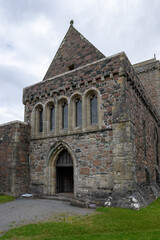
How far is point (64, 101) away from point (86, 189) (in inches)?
209

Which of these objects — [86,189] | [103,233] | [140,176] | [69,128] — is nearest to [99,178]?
[86,189]

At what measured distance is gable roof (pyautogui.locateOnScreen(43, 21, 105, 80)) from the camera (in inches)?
499

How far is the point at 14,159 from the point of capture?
12.1 metres

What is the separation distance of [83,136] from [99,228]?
17.9ft

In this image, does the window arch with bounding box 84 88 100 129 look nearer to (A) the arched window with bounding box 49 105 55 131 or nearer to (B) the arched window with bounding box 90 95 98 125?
(B) the arched window with bounding box 90 95 98 125

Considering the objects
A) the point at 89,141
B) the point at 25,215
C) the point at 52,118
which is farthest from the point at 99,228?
Result: the point at 52,118

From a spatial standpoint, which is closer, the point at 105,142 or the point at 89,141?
the point at 105,142

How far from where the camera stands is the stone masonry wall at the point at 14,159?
11.9 m

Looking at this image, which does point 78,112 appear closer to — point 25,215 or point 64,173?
point 64,173

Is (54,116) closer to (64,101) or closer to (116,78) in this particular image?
(64,101)

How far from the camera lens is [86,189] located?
32.8 feet

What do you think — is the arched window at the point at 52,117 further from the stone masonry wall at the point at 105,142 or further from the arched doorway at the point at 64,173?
the arched doorway at the point at 64,173

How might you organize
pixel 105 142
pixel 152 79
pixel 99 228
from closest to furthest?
pixel 99 228, pixel 105 142, pixel 152 79

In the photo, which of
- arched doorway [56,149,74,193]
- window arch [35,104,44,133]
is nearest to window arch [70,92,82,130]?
arched doorway [56,149,74,193]
